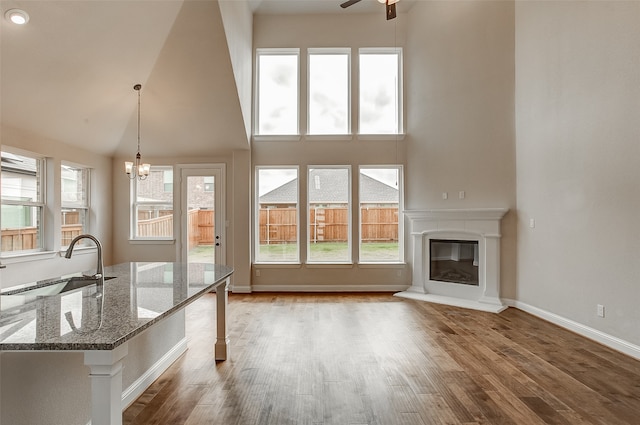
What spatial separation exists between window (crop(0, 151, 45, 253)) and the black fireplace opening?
604cm

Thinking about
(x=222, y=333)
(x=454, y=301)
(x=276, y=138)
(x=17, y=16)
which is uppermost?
(x=17, y=16)

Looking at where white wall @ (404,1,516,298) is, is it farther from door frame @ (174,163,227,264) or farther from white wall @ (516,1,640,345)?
door frame @ (174,163,227,264)

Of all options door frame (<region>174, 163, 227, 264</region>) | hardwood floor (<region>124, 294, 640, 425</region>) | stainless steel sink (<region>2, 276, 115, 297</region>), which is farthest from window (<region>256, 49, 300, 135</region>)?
stainless steel sink (<region>2, 276, 115, 297</region>)

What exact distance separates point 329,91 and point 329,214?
89.8 inches

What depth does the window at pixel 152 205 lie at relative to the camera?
6.55 meters

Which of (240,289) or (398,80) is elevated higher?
(398,80)

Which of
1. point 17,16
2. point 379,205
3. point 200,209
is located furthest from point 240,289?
point 17,16

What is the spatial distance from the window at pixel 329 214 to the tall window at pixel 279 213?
294 mm

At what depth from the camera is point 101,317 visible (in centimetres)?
162

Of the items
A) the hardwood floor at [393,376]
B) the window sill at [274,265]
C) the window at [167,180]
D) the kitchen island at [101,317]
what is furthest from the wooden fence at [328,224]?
the kitchen island at [101,317]

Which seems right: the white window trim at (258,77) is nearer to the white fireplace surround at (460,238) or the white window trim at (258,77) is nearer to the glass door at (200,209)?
the glass door at (200,209)

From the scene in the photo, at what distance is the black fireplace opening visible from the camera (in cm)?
558

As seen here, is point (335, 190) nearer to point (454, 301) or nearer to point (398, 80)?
point (398, 80)

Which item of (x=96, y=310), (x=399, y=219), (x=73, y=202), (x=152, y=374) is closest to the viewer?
(x=96, y=310)
